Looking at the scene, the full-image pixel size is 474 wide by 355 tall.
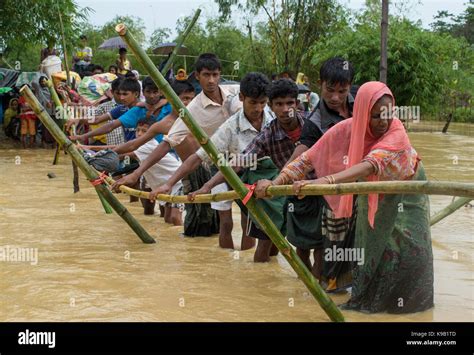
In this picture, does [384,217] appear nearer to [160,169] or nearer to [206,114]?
[206,114]

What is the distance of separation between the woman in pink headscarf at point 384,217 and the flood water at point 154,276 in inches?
5.2

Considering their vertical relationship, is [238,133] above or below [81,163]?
above

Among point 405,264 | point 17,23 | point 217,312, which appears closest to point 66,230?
point 217,312

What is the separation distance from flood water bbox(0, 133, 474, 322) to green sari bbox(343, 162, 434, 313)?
0.31ft

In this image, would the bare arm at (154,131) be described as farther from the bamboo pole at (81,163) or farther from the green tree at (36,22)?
the green tree at (36,22)

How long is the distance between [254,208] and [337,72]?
102 cm

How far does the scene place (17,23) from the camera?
52.0 ft

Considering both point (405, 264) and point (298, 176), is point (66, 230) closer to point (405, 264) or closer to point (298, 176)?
point (298, 176)

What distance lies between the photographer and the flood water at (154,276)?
4344mm

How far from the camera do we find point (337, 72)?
452cm

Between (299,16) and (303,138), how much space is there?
17.5m

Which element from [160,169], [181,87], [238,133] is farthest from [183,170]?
[160,169]

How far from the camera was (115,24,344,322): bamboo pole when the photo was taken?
3.91 meters

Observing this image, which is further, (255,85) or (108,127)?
(108,127)
